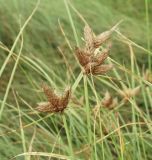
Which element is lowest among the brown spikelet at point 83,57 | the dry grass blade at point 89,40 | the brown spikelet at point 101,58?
the brown spikelet at point 101,58


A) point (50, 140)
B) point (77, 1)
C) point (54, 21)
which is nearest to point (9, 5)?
point (54, 21)

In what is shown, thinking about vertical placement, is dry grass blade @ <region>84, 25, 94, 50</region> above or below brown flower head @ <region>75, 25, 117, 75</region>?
above

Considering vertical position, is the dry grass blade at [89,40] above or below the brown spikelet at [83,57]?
above

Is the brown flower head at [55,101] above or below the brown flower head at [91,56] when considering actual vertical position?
below

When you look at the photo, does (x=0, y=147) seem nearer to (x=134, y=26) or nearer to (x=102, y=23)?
(x=102, y=23)

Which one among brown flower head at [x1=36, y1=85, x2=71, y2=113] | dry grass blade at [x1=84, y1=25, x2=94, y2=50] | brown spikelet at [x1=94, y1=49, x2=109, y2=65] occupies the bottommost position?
brown flower head at [x1=36, y1=85, x2=71, y2=113]

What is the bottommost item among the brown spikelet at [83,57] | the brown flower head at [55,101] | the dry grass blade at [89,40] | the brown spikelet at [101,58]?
the brown flower head at [55,101]

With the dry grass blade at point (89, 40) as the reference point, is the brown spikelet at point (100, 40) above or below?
below

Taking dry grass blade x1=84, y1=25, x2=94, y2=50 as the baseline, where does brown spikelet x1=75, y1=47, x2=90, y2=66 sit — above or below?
below

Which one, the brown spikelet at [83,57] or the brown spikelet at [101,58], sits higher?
the brown spikelet at [83,57]

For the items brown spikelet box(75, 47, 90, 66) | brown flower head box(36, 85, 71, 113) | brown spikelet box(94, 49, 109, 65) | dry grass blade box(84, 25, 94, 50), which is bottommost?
brown flower head box(36, 85, 71, 113)

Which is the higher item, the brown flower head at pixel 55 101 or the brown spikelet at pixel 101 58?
the brown spikelet at pixel 101 58

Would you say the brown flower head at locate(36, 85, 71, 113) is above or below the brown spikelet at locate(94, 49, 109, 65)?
below
